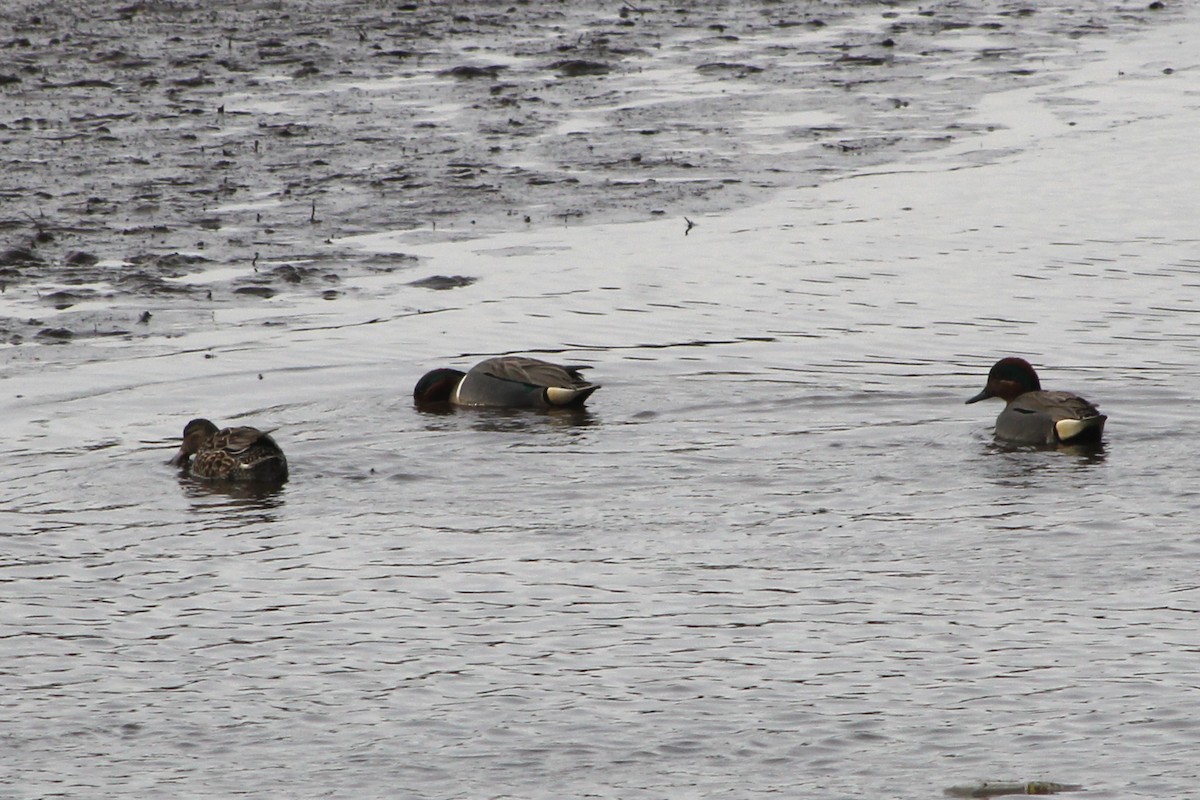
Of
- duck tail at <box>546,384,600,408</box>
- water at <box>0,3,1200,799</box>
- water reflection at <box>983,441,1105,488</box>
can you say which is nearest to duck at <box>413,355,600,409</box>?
duck tail at <box>546,384,600,408</box>

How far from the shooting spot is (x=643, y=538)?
31.7ft

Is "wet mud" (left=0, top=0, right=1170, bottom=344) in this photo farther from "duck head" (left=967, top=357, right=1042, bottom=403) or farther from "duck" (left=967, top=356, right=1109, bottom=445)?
"duck" (left=967, top=356, right=1109, bottom=445)

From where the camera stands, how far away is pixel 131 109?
21188mm

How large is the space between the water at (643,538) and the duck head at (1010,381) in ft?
0.73

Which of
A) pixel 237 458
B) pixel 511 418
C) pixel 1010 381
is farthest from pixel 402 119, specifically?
pixel 237 458

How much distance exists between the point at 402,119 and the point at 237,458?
35.6 feet

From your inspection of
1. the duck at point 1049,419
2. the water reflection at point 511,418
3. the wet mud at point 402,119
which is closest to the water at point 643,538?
the water reflection at point 511,418

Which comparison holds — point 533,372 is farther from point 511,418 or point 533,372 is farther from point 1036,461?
point 1036,461

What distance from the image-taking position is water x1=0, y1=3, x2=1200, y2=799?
7.22 m

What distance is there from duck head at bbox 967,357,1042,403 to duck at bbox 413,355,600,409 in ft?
7.41

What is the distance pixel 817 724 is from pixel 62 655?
2927 mm

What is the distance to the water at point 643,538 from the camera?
722 cm

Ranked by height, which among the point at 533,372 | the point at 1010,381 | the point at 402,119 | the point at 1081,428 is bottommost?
the point at 1081,428

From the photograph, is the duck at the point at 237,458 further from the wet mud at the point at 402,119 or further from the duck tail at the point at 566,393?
the wet mud at the point at 402,119
